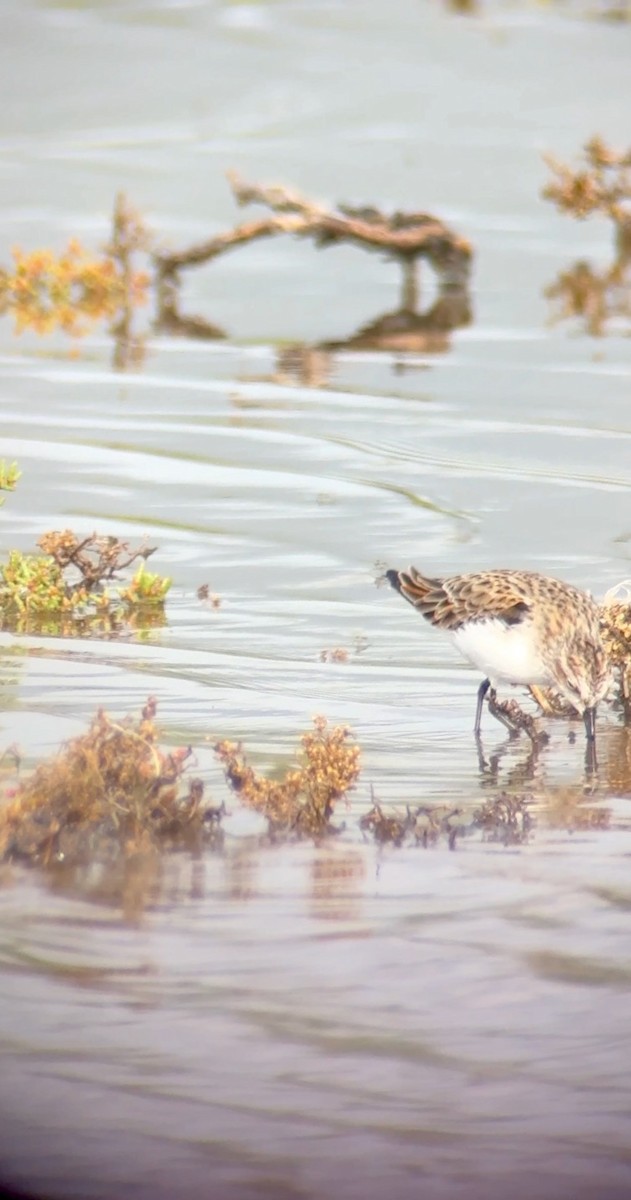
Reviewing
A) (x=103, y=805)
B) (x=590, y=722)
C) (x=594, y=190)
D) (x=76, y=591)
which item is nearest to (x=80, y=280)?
(x=594, y=190)

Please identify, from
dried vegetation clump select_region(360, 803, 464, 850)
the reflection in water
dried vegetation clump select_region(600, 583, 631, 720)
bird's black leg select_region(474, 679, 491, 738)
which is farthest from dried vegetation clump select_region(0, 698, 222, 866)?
dried vegetation clump select_region(600, 583, 631, 720)

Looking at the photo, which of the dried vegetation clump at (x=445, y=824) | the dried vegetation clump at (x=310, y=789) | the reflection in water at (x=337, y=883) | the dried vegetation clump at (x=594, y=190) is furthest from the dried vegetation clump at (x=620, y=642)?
the dried vegetation clump at (x=594, y=190)

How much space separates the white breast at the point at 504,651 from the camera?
29.4 ft

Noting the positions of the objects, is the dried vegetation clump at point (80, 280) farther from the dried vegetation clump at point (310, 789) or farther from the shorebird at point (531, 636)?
the dried vegetation clump at point (310, 789)

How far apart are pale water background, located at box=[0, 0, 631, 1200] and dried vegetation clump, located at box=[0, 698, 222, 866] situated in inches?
6.5

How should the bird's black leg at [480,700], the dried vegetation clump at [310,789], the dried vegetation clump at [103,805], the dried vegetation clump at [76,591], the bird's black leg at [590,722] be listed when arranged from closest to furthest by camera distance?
the dried vegetation clump at [103,805] < the dried vegetation clump at [310,789] < the bird's black leg at [590,722] < the bird's black leg at [480,700] < the dried vegetation clump at [76,591]

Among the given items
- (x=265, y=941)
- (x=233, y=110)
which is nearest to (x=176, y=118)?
(x=233, y=110)

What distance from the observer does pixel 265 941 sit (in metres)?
6.54

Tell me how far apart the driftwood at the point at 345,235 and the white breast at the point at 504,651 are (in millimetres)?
14228

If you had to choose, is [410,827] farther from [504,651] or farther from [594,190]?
[594,190]

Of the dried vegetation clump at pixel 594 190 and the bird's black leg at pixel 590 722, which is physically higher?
the dried vegetation clump at pixel 594 190

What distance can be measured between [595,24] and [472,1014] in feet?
152

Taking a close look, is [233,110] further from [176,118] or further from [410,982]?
[410,982]

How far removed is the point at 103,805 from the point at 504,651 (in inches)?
96.2
